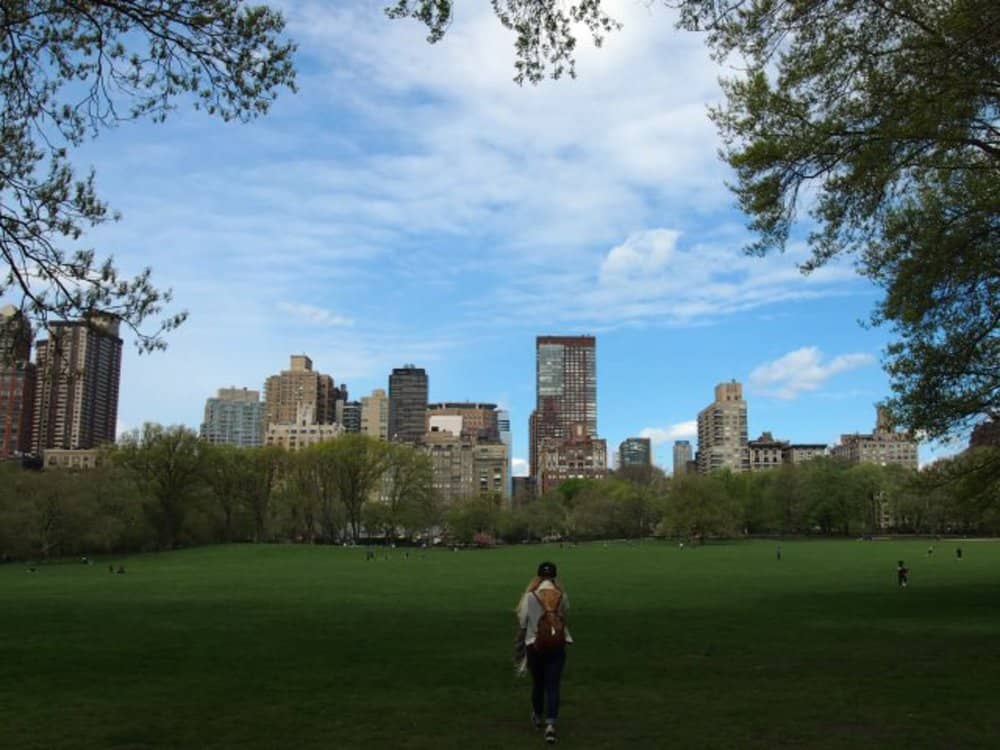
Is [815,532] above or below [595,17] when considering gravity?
below

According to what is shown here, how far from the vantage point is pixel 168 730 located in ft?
36.7

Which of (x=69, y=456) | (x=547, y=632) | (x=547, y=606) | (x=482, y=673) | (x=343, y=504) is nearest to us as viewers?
(x=547, y=632)

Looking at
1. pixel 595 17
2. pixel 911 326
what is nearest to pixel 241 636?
pixel 595 17

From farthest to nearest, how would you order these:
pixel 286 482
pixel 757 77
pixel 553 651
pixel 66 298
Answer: pixel 286 482 < pixel 757 77 < pixel 66 298 < pixel 553 651

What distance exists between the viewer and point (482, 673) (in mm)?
15664

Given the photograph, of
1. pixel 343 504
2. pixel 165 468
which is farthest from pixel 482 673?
pixel 343 504

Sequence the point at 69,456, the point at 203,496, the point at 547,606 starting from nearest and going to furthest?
the point at 547,606, the point at 203,496, the point at 69,456

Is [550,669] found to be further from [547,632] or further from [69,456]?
[69,456]

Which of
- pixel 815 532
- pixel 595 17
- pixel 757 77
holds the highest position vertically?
pixel 757 77

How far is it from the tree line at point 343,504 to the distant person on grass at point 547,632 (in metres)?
67.7

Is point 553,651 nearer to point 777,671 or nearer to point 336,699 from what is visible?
point 336,699

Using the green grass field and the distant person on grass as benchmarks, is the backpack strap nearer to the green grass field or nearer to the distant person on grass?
the distant person on grass

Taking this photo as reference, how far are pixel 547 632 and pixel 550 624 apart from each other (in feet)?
0.32

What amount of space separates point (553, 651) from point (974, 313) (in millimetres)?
17007
